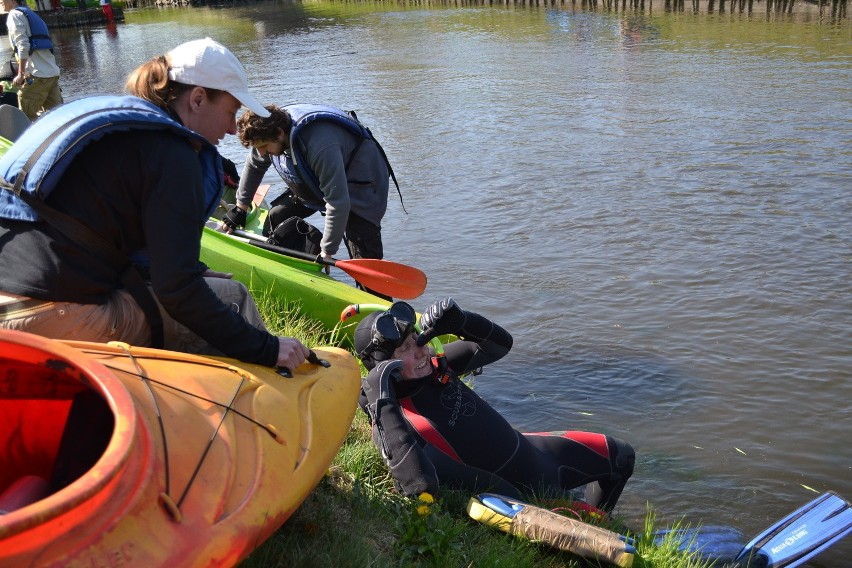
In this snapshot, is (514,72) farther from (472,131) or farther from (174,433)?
(174,433)

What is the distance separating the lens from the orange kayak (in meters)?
1.99

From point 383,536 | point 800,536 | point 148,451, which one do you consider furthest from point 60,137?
point 800,536

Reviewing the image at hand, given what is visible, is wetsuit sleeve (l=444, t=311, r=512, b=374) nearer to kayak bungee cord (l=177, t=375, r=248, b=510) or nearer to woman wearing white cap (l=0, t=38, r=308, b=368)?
woman wearing white cap (l=0, t=38, r=308, b=368)

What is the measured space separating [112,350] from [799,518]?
298 cm

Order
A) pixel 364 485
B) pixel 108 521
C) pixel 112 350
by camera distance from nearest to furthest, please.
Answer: pixel 108 521 < pixel 112 350 < pixel 364 485

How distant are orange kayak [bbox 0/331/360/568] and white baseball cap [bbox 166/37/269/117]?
88 cm

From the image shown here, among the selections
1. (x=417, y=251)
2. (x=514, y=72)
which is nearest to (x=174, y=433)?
(x=417, y=251)

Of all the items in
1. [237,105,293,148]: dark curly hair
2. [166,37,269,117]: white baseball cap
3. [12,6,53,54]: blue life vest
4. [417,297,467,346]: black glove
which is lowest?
[417,297,467,346]: black glove

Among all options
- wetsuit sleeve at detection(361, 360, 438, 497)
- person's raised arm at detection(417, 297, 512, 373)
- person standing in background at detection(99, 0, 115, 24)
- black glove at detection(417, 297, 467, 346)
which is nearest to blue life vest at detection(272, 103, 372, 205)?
person's raised arm at detection(417, 297, 512, 373)

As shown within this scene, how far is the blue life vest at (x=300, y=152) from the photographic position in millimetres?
5074

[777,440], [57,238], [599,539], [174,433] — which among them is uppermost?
[57,238]

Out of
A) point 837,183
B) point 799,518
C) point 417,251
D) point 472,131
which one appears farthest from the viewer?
point 472,131

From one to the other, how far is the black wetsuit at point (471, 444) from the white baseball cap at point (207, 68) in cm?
136

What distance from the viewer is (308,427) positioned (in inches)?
115
